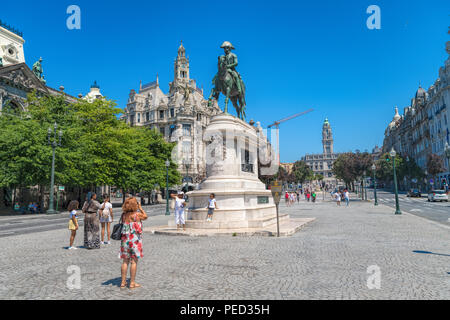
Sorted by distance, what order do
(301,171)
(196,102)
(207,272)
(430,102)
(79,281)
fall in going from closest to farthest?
(79,281), (207,272), (430,102), (196,102), (301,171)

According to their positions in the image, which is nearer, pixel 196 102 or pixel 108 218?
pixel 108 218

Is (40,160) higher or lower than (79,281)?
higher

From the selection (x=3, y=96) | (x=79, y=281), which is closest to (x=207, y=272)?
(x=79, y=281)

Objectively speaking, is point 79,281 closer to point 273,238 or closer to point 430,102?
point 273,238

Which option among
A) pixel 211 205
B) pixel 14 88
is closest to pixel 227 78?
pixel 211 205

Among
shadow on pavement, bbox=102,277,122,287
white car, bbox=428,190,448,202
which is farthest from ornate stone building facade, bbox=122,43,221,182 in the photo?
Answer: shadow on pavement, bbox=102,277,122,287

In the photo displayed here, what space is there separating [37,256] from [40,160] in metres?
20.9

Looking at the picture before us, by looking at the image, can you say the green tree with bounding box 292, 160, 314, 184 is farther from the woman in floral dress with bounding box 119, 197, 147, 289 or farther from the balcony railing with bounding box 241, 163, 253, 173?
the woman in floral dress with bounding box 119, 197, 147, 289

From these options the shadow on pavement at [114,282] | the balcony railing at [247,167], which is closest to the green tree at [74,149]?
the balcony railing at [247,167]

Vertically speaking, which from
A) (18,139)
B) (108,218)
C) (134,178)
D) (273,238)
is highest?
(18,139)

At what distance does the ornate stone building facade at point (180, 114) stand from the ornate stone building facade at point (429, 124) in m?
42.5

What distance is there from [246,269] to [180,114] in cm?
6473
